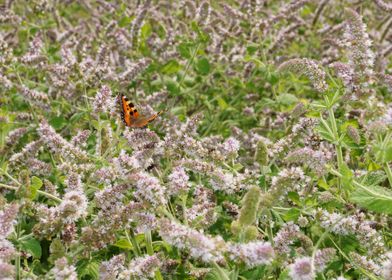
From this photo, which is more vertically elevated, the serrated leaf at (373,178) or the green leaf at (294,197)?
the serrated leaf at (373,178)

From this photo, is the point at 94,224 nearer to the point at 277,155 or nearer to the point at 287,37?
the point at 277,155

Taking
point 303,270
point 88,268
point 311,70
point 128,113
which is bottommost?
point 88,268

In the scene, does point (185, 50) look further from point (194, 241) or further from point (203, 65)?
point (194, 241)

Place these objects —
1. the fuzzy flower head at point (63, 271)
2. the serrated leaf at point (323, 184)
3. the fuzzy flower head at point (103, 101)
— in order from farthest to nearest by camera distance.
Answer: the fuzzy flower head at point (103, 101) < the serrated leaf at point (323, 184) < the fuzzy flower head at point (63, 271)

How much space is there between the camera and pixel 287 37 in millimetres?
6008

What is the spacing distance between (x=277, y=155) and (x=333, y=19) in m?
4.52

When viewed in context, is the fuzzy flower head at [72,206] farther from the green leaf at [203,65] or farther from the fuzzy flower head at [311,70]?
the green leaf at [203,65]

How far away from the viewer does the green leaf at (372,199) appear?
271 centimetres

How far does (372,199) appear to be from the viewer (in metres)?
2.75

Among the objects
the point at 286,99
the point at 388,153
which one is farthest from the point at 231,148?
the point at 286,99

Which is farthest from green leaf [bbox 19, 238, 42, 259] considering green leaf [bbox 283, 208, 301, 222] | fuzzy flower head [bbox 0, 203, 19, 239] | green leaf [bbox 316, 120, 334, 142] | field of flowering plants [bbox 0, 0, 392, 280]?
green leaf [bbox 316, 120, 334, 142]

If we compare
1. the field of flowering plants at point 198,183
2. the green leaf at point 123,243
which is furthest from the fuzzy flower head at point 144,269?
the green leaf at point 123,243

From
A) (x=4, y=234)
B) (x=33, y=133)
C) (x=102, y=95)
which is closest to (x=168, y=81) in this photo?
(x=33, y=133)

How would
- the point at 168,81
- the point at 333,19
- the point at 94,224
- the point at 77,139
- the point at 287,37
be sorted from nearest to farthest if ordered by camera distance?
1. the point at 94,224
2. the point at 77,139
3. the point at 168,81
4. the point at 287,37
5. the point at 333,19
